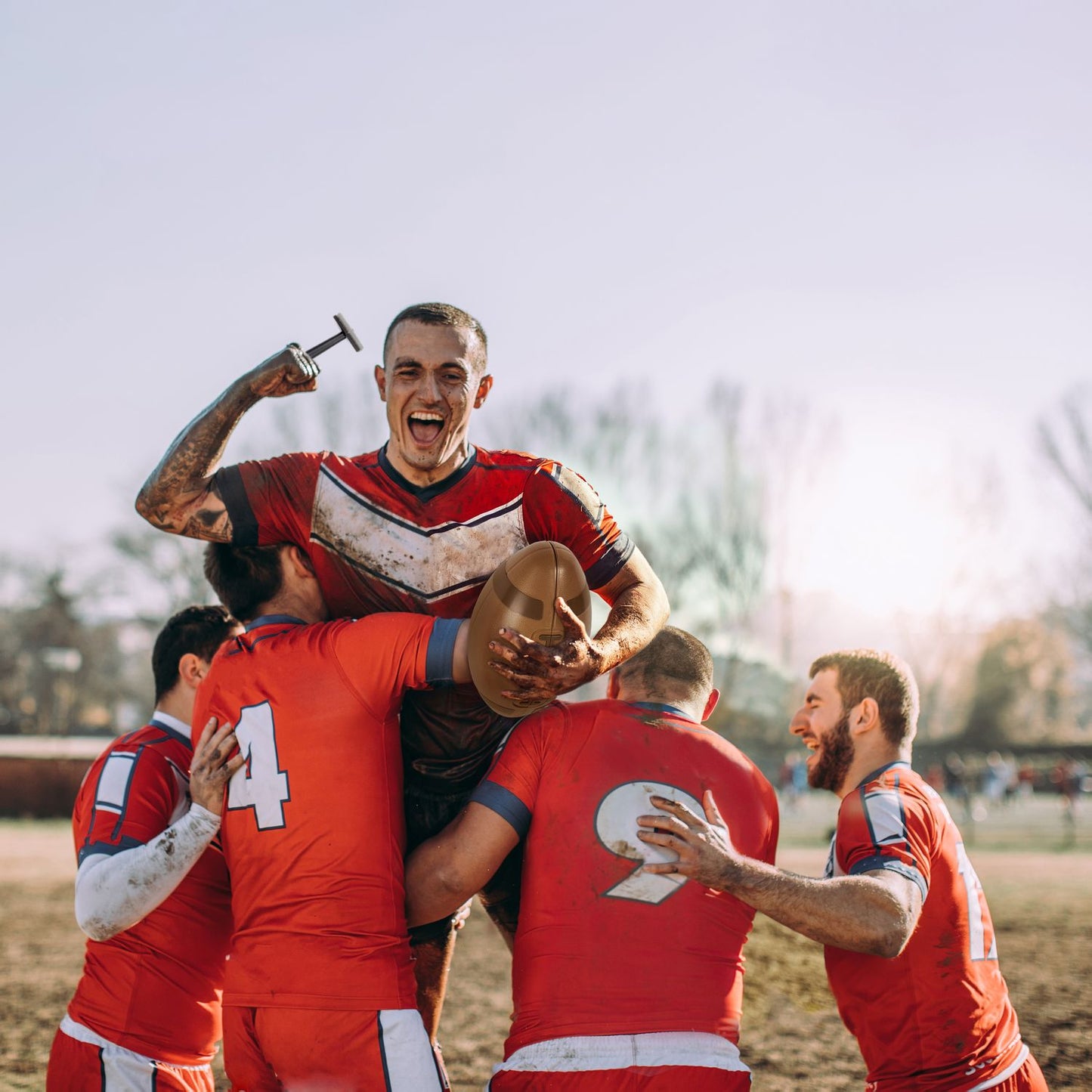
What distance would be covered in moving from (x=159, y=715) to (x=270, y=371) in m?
1.56

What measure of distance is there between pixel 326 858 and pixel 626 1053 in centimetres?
103

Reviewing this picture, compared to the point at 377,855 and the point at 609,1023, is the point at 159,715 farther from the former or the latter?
the point at 609,1023

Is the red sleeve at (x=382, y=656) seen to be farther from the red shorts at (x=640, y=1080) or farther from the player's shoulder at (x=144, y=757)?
the red shorts at (x=640, y=1080)

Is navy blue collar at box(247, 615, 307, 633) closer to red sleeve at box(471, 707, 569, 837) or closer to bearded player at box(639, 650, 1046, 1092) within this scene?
red sleeve at box(471, 707, 569, 837)

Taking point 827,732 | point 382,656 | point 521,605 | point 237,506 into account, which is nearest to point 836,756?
point 827,732

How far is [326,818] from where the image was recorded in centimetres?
310

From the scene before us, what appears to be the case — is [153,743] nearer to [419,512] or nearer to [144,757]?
[144,757]

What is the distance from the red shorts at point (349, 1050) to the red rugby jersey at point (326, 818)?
0.13 feet

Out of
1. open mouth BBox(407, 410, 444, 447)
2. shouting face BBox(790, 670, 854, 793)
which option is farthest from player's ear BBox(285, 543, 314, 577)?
shouting face BBox(790, 670, 854, 793)

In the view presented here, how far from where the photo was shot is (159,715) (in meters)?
4.25

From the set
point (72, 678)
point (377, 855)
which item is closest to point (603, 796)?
point (377, 855)

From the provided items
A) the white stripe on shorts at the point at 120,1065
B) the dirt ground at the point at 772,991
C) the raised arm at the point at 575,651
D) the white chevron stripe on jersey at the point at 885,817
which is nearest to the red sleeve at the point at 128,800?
the white stripe on shorts at the point at 120,1065

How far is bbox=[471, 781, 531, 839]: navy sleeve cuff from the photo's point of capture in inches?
132

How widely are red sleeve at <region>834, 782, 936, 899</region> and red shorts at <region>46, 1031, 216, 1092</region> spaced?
8.14 ft
